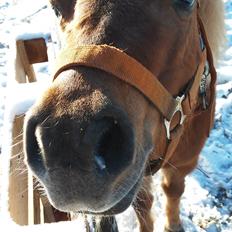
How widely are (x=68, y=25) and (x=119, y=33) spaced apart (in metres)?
0.30

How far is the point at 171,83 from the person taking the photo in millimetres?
1700

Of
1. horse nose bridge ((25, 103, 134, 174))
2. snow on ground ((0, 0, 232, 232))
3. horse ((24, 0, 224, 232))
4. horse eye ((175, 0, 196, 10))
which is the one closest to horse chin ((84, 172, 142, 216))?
horse ((24, 0, 224, 232))

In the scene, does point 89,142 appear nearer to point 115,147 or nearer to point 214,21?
point 115,147

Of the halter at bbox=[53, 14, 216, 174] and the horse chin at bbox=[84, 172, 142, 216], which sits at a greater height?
the halter at bbox=[53, 14, 216, 174]

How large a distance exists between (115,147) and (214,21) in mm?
1309

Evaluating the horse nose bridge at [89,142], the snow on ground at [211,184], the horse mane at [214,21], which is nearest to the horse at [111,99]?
the horse nose bridge at [89,142]

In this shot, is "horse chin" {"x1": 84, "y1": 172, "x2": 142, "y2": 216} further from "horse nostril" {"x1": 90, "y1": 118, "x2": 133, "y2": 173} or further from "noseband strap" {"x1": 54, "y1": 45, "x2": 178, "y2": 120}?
"noseband strap" {"x1": 54, "y1": 45, "x2": 178, "y2": 120}

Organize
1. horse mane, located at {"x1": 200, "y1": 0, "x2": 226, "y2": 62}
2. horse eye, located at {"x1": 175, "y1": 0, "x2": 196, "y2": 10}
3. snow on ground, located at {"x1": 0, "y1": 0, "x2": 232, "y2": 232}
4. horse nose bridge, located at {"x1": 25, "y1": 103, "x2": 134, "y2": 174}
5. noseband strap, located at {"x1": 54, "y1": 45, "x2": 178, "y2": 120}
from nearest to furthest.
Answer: horse nose bridge, located at {"x1": 25, "y1": 103, "x2": 134, "y2": 174} → noseband strap, located at {"x1": 54, "y1": 45, "x2": 178, "y2": 120} → horse eye, located at {"x1": 175, "y1": 0, "x2": 196, "y2": 10} → horse mane, located at {"x1": 200, "y1": 0, "x2": 226, "y2": 62} → snow on ground, located at {"x1": 0, "y1": 0, "x2": 232, "y2": 232}

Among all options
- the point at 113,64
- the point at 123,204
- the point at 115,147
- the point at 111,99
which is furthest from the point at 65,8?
the point at 123,204

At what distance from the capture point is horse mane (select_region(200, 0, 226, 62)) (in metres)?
2.12

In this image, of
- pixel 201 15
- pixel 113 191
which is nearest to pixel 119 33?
pixel 113 191

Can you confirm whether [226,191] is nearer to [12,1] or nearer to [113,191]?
[113,191]

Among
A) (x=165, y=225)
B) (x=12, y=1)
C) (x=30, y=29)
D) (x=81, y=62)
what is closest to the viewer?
(x=81, y=62)

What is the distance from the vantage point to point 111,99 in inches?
50.3
